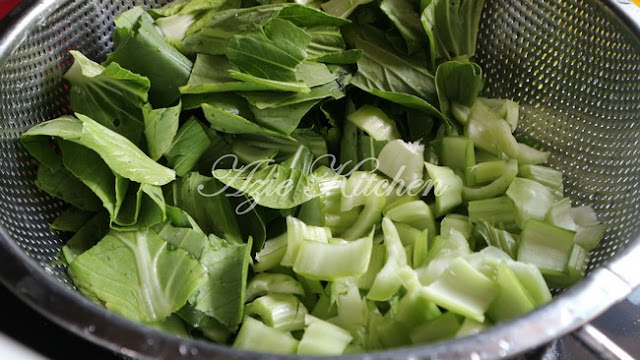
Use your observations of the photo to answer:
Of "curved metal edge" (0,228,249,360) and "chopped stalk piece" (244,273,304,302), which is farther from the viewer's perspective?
"chopped stalk piece" (244,273,304,302)

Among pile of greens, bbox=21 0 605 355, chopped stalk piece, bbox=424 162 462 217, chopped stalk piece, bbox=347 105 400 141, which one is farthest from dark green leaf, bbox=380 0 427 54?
chopped stalk piece, bbox=424 162 462 217

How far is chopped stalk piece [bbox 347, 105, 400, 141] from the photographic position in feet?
4.49

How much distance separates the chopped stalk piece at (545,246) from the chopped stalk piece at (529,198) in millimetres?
60

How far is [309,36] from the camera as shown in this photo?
1.29 metres

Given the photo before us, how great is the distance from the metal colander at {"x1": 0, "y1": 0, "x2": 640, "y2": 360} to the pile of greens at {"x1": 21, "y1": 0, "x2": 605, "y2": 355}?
5cm

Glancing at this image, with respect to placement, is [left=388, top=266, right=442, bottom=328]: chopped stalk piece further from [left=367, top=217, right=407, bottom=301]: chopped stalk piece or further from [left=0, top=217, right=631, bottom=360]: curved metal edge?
[left=0, top=217, right=631, bottom=360]: curved metal edge

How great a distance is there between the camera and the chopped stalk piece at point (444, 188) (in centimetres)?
127

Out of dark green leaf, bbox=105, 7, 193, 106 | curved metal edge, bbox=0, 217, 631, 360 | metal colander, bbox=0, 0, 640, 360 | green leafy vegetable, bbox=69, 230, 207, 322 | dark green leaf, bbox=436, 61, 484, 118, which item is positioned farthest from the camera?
dark green leaf, bbox=436, 61, 484, 118

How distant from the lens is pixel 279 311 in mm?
1117

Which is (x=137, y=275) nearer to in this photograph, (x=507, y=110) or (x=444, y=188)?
(x=444, y=188)

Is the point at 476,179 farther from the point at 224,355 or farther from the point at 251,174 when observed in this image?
the point at 224,355

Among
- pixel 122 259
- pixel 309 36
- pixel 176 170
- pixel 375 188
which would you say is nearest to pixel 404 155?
pixel 375 188

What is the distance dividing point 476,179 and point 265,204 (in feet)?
1.57

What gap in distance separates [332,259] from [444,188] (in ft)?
1.05
